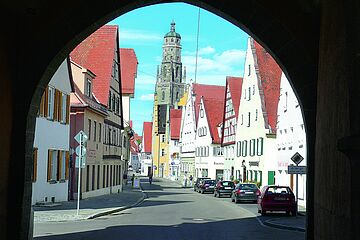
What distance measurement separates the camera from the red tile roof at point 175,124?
10919 cm

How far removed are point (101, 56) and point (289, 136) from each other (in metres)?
15.5

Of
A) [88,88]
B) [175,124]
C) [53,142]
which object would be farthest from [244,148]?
[175,124]

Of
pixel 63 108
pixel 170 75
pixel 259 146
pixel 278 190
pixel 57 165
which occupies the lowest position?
pixel 278 190

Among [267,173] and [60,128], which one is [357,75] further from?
[267,173]

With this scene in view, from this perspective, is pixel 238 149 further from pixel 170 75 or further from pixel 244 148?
pixel 170 75

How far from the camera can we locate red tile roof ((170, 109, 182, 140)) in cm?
10919

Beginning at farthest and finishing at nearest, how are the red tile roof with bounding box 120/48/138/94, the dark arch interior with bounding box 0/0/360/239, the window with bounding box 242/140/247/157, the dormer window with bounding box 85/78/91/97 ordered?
the red tile roof with bounding box 120/48/138/94 → the window with bounding box 242/140/247/157 → the dormer window with bounding box 85/78/91/97 → the dark arch interior with bounding box 0/0/360/239

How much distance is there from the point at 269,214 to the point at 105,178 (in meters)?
18.5

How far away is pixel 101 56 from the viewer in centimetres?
4356

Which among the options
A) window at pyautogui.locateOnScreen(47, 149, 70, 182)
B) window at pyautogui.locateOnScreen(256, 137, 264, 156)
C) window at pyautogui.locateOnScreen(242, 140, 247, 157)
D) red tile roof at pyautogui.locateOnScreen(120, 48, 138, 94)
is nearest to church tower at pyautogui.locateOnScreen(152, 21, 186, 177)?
red tile roof at pyautogui.locateOnScreen(120, 48, 138, 94)

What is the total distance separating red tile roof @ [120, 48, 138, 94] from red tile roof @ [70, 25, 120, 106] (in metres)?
16.5

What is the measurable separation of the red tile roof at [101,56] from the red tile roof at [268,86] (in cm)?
1387

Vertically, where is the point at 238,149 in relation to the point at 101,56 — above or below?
below

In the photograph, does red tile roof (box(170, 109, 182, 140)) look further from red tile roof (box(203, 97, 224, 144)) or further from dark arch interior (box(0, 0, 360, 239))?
dark arch interior (box(0, 0, 360, 239))
